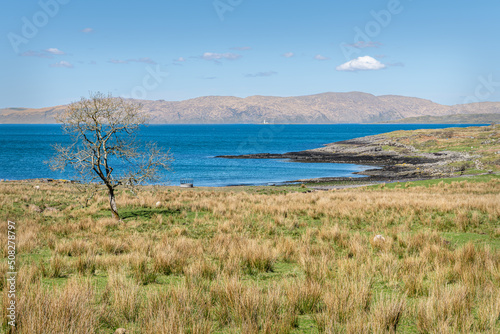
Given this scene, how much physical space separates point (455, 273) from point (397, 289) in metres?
1.51

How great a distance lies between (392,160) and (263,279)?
3011 inches

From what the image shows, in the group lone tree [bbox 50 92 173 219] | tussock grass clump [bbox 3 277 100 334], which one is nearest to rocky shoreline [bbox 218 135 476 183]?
lone tree [bbox 50 92 173 219]

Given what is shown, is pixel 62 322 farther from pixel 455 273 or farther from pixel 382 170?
pixel 382 170

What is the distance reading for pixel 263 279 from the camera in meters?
8.35

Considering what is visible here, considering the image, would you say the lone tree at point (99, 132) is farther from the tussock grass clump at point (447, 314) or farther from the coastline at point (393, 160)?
the coastline at point (393, 160)

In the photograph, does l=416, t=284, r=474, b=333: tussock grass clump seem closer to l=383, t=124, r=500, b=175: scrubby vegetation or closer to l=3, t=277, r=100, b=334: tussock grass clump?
l=3, t=277, r=100, b=334: tussock grass clump

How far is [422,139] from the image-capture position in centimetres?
10075

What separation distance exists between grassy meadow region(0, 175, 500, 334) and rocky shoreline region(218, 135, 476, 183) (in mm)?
40683

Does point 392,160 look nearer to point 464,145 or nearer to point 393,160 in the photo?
point 393,160

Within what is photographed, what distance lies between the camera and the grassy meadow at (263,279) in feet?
17.5

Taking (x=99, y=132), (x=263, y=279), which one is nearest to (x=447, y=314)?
(x=263, y=279)

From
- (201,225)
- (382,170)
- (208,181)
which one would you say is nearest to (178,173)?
(208,181)

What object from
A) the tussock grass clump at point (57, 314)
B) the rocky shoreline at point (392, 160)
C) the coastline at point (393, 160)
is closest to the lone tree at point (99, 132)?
the tussock grass clump at point (57, 314)

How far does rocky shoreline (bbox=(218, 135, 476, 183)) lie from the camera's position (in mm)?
56531
